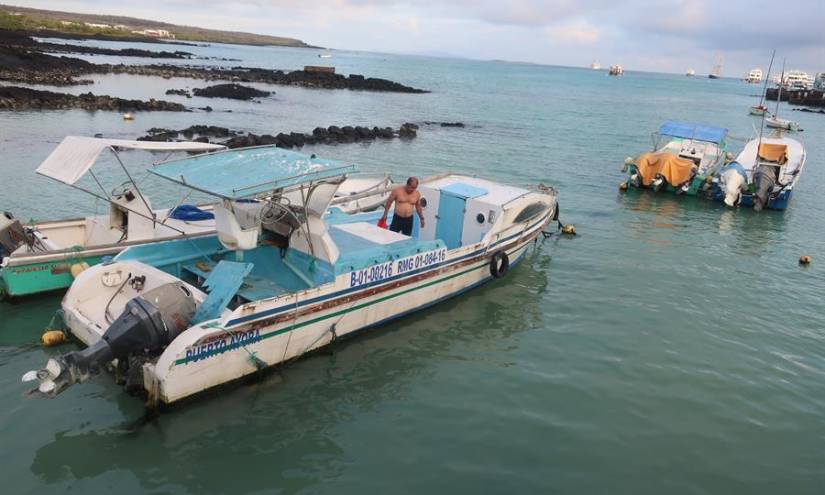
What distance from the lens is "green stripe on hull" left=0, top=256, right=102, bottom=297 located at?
11078mm

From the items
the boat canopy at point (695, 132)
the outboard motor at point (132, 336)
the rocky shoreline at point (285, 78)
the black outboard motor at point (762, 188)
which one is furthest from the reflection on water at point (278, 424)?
the rocky shoreline at point (285, 78)

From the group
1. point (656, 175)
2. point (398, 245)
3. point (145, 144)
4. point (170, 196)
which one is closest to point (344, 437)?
point (398, 245)

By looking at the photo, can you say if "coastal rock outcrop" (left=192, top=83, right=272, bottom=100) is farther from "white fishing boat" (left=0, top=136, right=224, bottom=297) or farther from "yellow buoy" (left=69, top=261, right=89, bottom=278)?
"yellow buoy" (left=69, top=261, right=89, bottom=278)

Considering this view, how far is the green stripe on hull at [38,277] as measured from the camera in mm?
11078

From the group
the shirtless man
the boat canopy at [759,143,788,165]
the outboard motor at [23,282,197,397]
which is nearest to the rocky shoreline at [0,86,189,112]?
the shirtless man

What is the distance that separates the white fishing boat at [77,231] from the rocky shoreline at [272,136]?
17526 mm

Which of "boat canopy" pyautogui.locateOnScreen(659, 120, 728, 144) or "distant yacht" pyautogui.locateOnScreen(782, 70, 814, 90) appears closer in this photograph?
"boat canopy" pyautogui.locateOnScreen(659, 120, 728, 144)

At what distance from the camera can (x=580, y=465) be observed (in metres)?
7.93

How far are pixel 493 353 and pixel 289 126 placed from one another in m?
33.2

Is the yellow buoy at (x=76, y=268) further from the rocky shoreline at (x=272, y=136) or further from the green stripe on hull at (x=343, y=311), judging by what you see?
the rocky shoreline at (x=272, y=136)

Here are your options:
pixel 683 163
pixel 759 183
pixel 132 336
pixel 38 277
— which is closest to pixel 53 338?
pixel 38 277

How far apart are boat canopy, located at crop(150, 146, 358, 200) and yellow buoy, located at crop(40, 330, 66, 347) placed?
337cm

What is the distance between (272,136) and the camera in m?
33.3

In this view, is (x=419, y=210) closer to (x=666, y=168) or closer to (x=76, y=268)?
(x=76, y=268)
